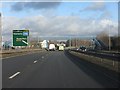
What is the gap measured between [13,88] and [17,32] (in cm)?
5205

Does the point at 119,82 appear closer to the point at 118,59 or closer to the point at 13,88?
the point at 13,88

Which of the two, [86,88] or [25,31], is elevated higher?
[25,31]

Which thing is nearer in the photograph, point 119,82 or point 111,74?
point 119,82

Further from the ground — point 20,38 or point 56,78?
point 20,38

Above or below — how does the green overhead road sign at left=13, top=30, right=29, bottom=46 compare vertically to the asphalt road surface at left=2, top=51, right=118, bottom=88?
above

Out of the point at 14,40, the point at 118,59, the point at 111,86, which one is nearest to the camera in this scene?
the point at 111,86

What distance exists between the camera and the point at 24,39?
63.8 metres

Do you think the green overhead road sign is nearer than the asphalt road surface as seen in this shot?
No

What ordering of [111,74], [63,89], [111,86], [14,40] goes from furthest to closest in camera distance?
1. [14,40]
2. [111,74]
3. [111,86]
4. [63,89]

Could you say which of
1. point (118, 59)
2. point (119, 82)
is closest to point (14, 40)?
point (118, 59)

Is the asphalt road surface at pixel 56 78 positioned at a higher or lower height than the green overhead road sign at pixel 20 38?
lower

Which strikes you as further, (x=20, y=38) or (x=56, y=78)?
(x=20, y=38)

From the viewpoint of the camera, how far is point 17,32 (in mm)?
64188

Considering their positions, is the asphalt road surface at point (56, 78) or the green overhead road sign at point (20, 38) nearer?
the asphalt road surface at point (56, 78)
